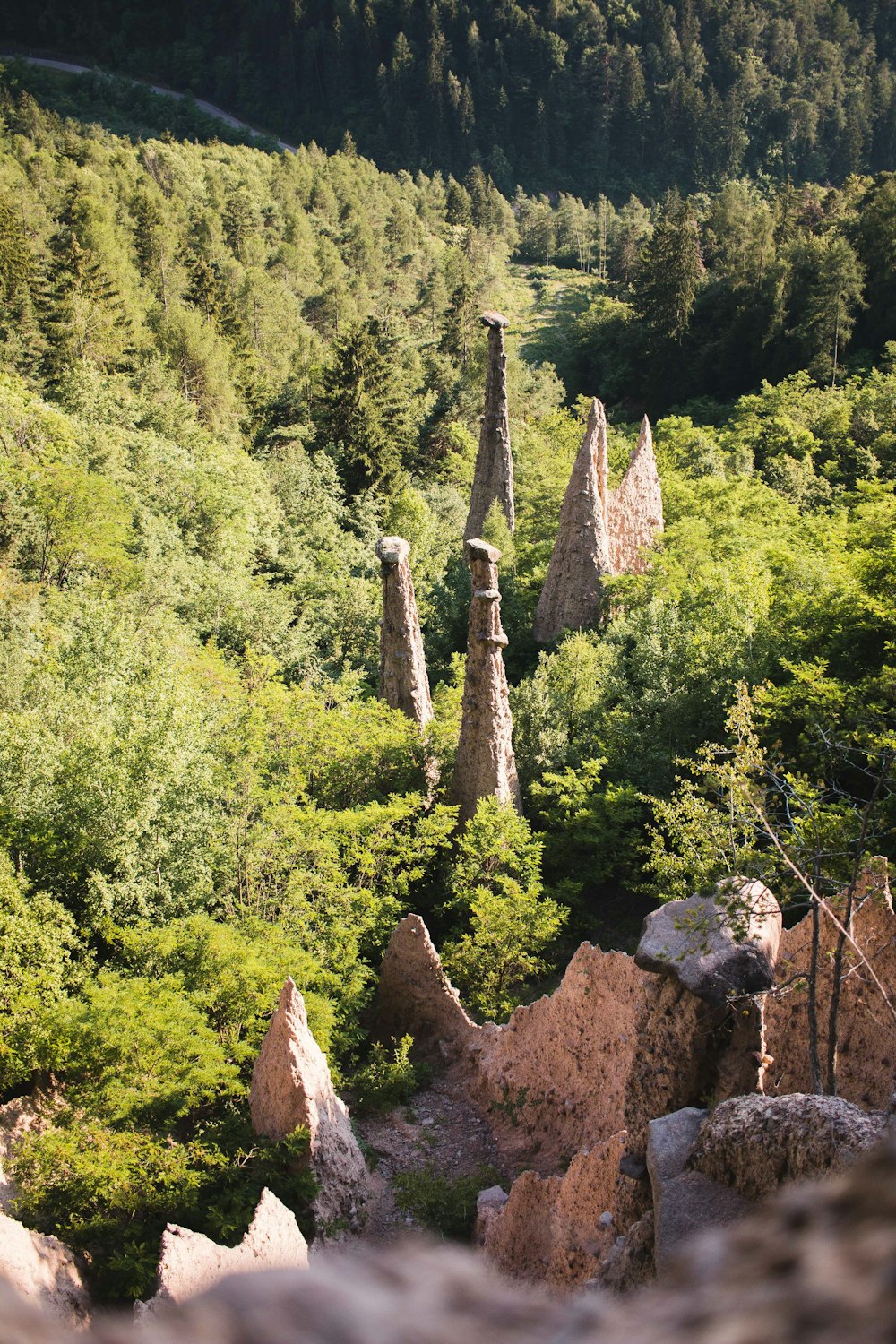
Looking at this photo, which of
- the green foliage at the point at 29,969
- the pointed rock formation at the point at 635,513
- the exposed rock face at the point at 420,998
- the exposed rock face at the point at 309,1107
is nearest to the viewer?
the exposed rock face at the point at 309,1107

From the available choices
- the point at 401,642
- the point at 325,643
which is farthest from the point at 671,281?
the point at 401,642

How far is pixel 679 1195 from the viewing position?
616cm

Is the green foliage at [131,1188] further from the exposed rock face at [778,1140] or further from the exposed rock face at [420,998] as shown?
the exposed rock face at [778,1140]

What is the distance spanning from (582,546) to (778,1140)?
20.0 m

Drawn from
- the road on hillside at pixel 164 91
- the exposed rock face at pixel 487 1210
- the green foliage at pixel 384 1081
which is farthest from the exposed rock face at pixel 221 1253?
the road on hillside at pixel 164 91

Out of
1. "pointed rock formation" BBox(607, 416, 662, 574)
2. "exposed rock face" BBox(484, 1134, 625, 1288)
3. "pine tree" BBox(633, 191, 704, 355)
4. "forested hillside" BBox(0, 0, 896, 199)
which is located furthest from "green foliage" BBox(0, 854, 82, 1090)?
"forested hillside" BBox(0, 0, 896, 199)

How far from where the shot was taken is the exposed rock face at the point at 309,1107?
35.2 ft

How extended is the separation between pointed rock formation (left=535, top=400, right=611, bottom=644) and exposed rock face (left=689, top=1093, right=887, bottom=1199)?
63.0ft

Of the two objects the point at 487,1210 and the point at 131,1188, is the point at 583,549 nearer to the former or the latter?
the point at 487,1210

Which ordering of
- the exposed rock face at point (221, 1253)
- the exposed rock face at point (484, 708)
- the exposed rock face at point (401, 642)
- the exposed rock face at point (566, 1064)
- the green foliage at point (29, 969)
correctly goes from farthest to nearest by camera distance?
the exposed rock face at point (401, 642) → the exposed rock face at point (484, 708) → the green foliage at point (29, 969) → the exposed rock face at point (566, 1064) → the exposed rock face at point (221, 1253)

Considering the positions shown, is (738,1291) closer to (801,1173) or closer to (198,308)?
(801,1173)

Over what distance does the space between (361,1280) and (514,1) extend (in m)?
150

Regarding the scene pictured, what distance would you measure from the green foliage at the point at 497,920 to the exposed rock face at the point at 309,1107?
13.1 feet

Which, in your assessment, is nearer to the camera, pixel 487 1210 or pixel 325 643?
pixel 487 1210
